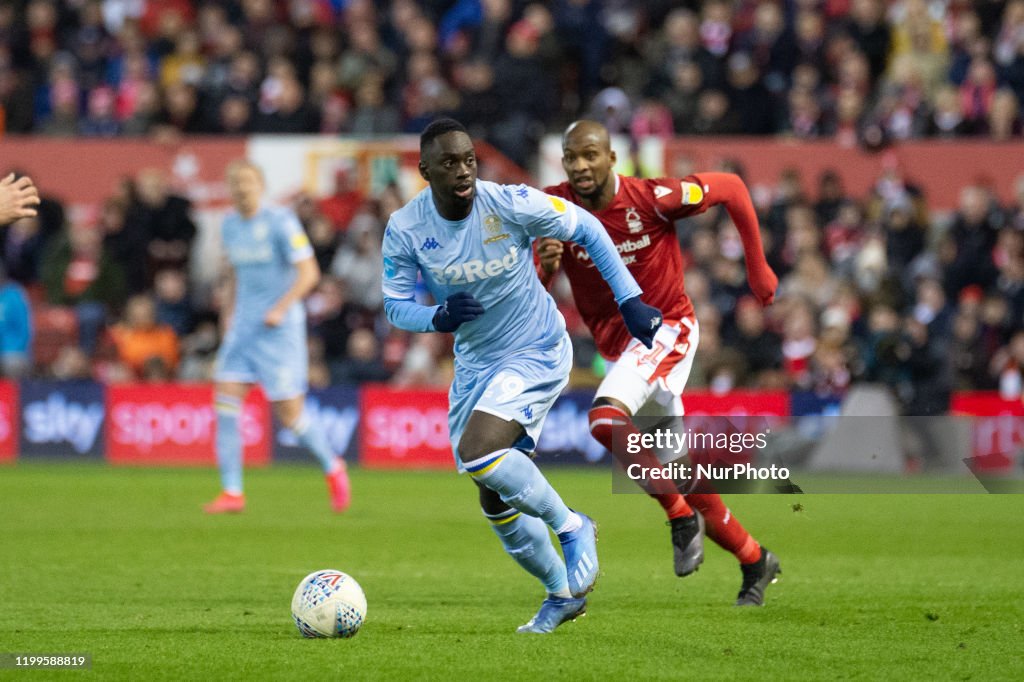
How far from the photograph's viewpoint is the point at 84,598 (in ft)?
30.3

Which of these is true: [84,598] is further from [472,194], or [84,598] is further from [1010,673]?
[1010,673]

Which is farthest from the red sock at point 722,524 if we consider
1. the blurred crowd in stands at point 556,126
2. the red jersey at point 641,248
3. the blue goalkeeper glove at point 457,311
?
the blurred crowd in stands at point 556,126

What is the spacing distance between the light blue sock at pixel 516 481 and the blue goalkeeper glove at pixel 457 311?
643mm

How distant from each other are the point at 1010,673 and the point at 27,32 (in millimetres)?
19251

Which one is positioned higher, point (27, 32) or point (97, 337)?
point (27, 32)

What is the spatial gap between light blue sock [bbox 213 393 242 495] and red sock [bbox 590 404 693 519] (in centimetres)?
580

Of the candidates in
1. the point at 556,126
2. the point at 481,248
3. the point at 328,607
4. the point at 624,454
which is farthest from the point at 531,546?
the point at 556,126

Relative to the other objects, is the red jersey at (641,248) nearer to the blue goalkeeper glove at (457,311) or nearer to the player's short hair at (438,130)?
the player's short hair at (438,130)

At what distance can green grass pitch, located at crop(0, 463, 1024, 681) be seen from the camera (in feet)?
23.4

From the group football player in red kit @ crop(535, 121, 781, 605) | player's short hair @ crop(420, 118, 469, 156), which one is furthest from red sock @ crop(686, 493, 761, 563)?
player's short hair @ crop(420, 118, 469, 156)

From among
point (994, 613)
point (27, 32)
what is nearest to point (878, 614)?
point (994, 613)

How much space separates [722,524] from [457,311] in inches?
88.6

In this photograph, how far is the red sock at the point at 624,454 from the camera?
8.66 metres

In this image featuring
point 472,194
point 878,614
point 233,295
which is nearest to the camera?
point 472,194
